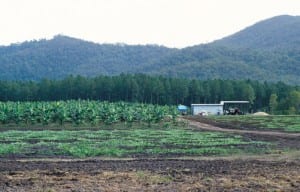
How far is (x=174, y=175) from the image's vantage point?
20672 mm

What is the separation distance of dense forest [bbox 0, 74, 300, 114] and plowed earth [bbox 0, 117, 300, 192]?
95.8m

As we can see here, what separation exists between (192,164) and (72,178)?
667 cm

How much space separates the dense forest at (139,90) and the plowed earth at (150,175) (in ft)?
314

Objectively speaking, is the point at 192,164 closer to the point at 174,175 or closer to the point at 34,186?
the point at 174,175

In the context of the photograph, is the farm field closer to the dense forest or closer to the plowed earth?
the plowed earth

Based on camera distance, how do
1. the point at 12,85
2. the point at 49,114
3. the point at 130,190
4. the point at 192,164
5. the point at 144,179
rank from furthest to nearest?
the point at 12,85
the point at 49,114
the point at 192,164
the point at 144,179
the point at 130,190

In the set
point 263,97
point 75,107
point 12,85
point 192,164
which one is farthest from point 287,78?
point 192,164

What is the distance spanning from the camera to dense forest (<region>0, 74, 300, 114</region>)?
121 meters

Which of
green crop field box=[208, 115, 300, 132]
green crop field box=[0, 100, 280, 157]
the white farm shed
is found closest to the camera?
green crop field box=[0, 100, 280, 157]

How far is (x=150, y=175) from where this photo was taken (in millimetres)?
20672

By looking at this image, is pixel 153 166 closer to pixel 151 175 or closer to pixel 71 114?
pixel 151 175

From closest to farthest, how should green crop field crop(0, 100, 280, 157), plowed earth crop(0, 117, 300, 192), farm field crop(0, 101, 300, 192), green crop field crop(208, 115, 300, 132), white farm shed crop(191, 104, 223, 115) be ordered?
plowed earth crop(0, 117, 300, 192), farm field crop(0, 101, 300, 192), green crop field crop(0, 100, 280, 157), green crop field crop(208, 115, 300, 132), white farm shed crop(191, 104, 223, 115)

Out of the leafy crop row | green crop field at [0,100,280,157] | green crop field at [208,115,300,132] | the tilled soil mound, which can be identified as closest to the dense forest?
green crop field at [208,115,300,132]

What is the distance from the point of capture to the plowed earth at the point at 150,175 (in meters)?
17.8
